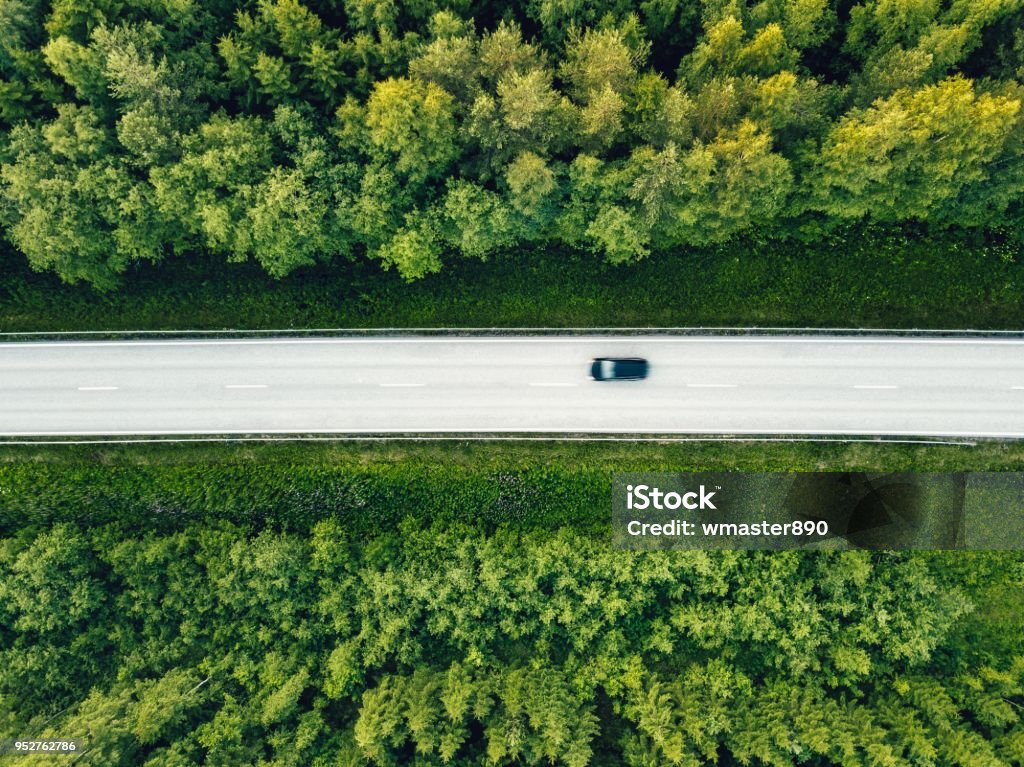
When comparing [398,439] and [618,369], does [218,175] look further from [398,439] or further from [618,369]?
[618,369]

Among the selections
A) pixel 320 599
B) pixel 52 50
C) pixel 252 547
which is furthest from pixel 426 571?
pixel 52 50

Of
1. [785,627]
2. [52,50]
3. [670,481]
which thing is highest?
[52,50]

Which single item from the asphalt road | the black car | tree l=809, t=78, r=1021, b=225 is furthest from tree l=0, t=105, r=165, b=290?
tree l=809, t=78, r=1021, b=225

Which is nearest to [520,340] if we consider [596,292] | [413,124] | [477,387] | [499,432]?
[477,387]

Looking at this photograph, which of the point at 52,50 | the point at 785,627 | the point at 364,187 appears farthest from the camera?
the point at 785,627

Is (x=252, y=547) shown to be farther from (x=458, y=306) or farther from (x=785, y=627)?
(x=785, y=627)

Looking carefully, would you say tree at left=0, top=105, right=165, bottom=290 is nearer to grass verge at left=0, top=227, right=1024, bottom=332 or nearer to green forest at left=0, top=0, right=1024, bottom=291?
green forest at left=0, top=0, right=1024, bottom=291
